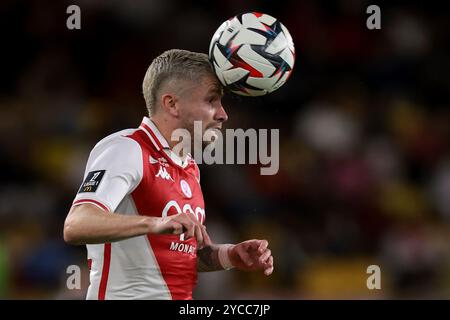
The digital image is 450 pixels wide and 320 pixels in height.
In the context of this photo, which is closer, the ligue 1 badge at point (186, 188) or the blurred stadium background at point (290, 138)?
the ligue 1 badge at point (186, 188)

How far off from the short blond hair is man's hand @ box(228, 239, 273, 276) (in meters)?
0.88

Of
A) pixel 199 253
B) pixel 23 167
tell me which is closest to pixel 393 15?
pixel 23 167

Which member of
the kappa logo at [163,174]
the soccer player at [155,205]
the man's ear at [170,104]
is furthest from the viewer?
the man's ear at [170,104]

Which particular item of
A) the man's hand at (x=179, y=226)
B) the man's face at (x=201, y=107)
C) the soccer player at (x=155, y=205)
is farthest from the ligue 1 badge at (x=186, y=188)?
the man's hand at (x=179, y=226)

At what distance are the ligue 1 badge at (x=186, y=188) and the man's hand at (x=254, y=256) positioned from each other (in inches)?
15.5

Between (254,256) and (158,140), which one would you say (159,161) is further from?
(254,256)

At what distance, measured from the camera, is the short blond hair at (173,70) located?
13.8 ft

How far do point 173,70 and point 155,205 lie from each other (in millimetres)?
767

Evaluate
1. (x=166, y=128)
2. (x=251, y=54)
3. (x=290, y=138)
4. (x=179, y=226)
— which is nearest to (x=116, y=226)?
(x=179, y=226)

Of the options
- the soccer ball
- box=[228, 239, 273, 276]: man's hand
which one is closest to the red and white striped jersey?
box=[228, 239, 273, 276]: man's hand

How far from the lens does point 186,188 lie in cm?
417

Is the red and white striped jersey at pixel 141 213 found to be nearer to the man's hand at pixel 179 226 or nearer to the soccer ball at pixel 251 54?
the man's hand at pixel 179 226

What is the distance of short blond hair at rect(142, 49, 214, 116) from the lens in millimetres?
4207
